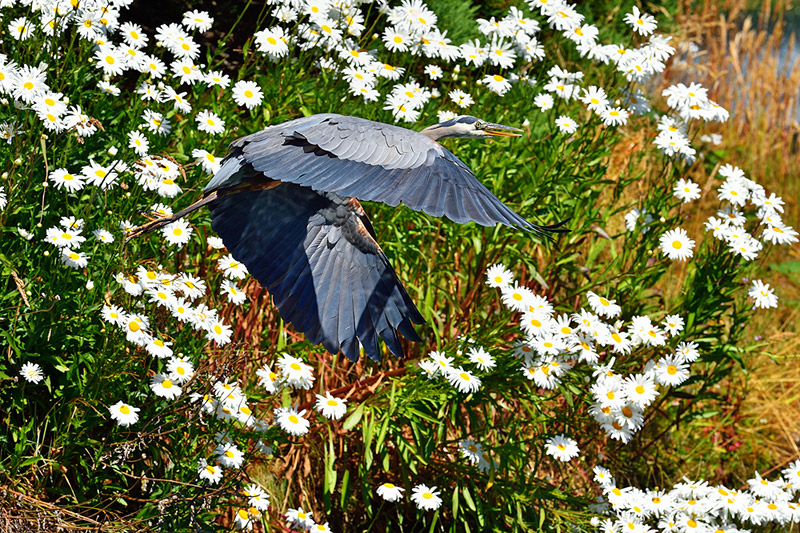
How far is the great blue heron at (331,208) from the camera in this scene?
2.51m

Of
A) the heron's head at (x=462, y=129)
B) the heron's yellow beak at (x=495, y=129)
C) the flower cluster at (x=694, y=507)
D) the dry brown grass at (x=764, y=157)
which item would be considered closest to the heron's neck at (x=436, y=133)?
the heron's head at (x=462, y=129)

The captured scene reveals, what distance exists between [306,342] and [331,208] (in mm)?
569

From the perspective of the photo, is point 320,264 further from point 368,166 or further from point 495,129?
point 495,129

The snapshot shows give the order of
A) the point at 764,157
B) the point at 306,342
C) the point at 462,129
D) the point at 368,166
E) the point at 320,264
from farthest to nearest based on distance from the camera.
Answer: the point at 764,157 < the point at 306,342 < the point at 462,129 < the point at 320,264 < the point at 368,166

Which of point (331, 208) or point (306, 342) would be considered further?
point (306, 342)

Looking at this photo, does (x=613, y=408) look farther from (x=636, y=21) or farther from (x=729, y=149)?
(x=729, y=149)

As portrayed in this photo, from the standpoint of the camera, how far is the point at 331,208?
296 cm

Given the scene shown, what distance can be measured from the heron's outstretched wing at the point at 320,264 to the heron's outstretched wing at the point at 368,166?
0.61 feet

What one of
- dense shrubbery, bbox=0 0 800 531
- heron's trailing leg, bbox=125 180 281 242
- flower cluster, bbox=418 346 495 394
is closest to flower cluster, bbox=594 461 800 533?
dense shrubbery, bbox=0 0 800 531

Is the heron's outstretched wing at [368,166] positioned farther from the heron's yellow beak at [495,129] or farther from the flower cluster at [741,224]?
the flower cluster at [741,224]

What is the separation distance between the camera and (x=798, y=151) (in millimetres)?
6078

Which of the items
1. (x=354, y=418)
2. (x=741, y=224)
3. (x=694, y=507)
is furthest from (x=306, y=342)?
(x=741, y=224)

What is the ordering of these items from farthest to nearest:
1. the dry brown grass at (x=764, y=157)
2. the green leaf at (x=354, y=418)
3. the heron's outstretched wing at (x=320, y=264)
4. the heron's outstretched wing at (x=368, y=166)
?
the dry brown grass at (x=764, y=157)
the green leaf at (x=354, y=418)
the heron's outstretched wing at (x=320, y=264)
the heron's outstretched wing at (x=368, y=166)

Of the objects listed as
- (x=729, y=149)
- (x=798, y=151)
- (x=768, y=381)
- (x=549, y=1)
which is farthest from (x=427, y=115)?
(x=798, y=151)
